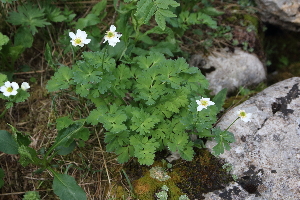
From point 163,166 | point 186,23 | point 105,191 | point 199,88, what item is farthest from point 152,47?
point 105,191

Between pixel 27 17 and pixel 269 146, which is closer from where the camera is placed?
pixel 269 146

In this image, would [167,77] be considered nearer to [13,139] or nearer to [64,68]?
[64,68]

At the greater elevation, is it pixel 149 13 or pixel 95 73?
pixel 149 13

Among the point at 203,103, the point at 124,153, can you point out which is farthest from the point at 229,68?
the point at 124,153

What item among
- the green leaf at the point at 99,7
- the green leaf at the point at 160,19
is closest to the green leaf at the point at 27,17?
the green leaf at the point at 99,7

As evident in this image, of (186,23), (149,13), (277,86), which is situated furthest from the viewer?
(186,23)

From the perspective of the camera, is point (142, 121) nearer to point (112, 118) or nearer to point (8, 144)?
point (112, 118)

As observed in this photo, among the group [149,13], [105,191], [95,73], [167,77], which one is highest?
[149,13]
